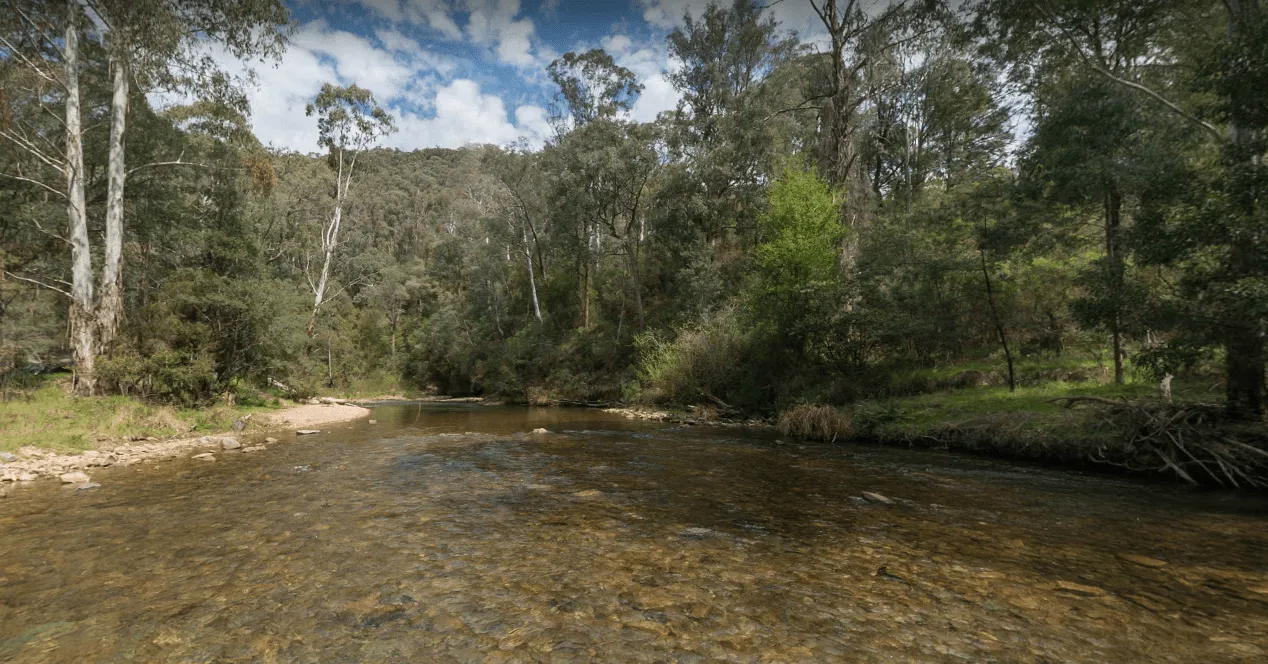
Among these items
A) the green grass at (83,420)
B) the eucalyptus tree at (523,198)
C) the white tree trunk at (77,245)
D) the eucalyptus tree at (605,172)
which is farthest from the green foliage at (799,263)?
the eucalyptus tree at (523,198)

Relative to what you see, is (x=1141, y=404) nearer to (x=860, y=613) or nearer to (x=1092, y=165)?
(x=1092, y=165)

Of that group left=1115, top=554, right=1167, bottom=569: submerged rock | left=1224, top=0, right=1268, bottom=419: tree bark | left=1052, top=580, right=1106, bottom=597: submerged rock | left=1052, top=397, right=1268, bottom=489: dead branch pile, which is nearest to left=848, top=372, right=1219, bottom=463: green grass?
left=1052, top=397, right=1268, bottom=489: dead branch pile

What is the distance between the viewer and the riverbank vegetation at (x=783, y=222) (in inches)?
372

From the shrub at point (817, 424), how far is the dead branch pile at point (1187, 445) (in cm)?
541

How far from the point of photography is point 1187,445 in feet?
28.1

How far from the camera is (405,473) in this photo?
30.8ft

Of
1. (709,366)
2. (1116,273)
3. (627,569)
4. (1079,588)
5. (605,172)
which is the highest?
(605,172)

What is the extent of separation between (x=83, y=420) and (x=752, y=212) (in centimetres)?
2809

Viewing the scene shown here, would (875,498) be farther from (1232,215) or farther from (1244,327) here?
(1232,215)

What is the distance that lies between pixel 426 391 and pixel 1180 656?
152 ft

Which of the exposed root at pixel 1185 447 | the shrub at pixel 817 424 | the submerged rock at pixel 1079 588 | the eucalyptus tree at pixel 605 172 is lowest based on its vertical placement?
the shrub at pixel 817 424

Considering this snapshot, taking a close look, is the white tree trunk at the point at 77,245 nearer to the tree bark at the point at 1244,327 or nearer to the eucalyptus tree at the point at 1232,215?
the eucalyptus tree at the point at 1232,215

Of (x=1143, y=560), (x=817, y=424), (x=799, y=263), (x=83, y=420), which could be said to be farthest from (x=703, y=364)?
(x=83, y=420)

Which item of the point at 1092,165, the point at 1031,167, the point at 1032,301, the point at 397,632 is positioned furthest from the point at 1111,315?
the point at 397,632
